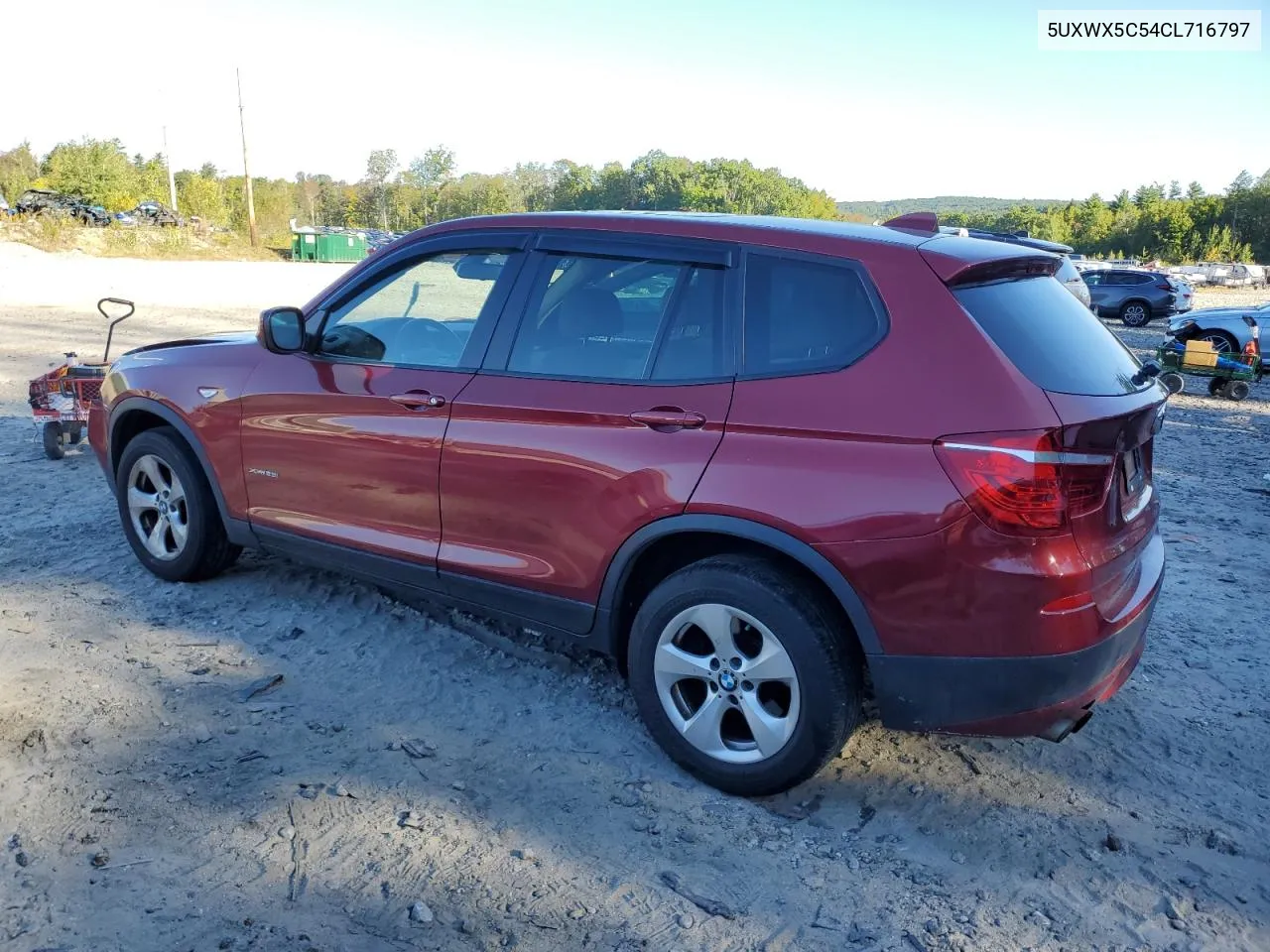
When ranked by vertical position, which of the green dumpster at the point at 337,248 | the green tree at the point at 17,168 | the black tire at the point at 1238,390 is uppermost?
the green tree at the point at 17,168

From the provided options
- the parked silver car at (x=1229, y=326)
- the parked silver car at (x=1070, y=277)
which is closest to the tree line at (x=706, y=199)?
the parked silver car at (x=1229, y=326)

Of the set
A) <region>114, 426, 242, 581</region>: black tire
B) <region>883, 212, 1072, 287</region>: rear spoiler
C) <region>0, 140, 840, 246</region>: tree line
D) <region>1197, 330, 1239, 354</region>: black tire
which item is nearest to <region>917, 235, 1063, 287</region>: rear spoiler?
<region>883, 212, 1072, 287</region>: rear spoiler

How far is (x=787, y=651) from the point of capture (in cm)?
301

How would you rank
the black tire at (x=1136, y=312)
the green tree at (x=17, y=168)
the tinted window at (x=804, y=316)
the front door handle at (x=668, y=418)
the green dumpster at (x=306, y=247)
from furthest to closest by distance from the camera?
the green tree at (x=17, y=168) → the green dumpster at (x=306, y=247) → the black tire at (x=1136, y=312) → the front door handle at (x=668, y=418) → the tinted window at (x=804, y=316)

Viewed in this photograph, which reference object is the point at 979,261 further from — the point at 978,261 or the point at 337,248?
the point at 337,248

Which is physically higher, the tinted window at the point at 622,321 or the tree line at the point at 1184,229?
the tree line at the point at 1184,229

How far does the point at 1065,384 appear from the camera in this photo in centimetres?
288

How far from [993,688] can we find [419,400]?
2224 mm

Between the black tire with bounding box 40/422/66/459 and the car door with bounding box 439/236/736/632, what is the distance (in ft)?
15.9

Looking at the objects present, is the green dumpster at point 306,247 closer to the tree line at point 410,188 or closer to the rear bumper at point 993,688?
the tree line at point 410,188

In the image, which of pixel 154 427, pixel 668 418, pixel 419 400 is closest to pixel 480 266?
pixel 419 400

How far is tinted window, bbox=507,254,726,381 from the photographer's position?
10.7 ft

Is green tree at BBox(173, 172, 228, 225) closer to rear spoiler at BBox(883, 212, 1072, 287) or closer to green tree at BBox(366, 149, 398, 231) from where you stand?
green tree at BBox(366, 149, 398, 231)

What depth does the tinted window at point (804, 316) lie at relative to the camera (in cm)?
301
